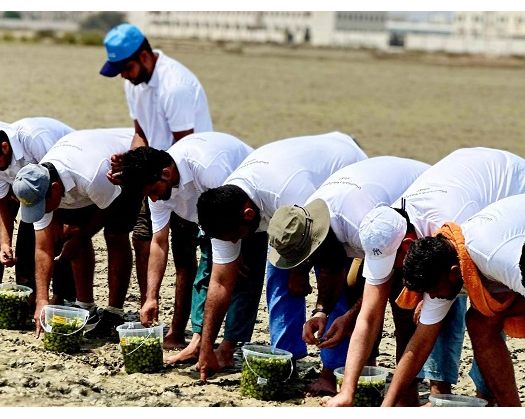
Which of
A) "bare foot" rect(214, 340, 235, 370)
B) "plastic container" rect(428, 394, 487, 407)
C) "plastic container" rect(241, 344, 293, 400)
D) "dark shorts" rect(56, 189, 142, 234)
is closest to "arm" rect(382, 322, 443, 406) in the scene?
"plastic container" rect(428, 394, 487, 407)

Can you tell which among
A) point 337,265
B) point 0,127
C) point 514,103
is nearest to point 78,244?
point 0,127

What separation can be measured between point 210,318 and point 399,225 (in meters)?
1.43

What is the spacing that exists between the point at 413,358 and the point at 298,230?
0.89 metres

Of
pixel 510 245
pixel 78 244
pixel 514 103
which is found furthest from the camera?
pixel 514 103

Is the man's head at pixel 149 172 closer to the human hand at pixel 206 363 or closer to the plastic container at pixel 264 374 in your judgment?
the human hand at pixel 206 363

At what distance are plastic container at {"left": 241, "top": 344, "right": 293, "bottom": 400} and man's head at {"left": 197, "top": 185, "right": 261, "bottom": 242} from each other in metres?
A: 0.64

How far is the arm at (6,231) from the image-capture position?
26.1 ft

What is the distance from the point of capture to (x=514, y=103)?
26.5 metres

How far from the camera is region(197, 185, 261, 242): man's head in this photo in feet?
21.2

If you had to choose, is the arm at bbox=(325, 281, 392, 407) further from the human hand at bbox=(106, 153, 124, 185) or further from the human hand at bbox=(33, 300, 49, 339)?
the human hand at bbox=(33, 300, 49, 339)

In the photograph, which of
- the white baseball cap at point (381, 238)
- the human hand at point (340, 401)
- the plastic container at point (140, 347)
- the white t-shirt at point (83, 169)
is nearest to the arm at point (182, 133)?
the white t-shirt at point (83, 169)

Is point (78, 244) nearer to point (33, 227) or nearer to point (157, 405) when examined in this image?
point (33, 227)

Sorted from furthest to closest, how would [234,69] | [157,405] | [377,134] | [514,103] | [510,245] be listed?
1. [234,69]
2. [514,103]
3. [377,134]
4. [157,405]
5. [510,245]

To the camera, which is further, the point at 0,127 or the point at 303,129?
the point at 303,129
